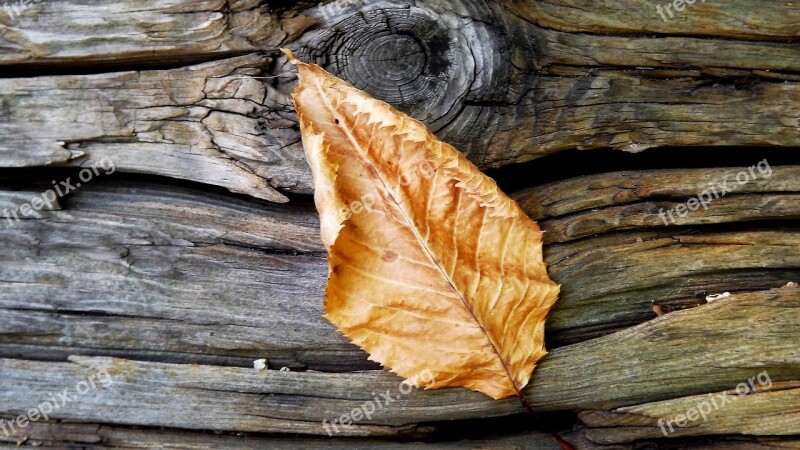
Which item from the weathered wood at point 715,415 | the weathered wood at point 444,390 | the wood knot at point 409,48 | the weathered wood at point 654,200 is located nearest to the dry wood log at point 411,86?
the wood knot at point 409,48

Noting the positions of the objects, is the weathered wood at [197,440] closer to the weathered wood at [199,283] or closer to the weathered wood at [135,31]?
the weathered wood at [199,283]

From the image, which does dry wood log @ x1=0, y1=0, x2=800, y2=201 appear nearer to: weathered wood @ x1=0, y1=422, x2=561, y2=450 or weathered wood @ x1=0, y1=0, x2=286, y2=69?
weathered wood @ x1=0, y1=0, x2=286, y2=69

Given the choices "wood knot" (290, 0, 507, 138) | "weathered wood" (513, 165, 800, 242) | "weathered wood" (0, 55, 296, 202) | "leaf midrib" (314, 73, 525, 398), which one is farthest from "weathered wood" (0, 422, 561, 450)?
"wood knot" (290, 0, 507, 138)

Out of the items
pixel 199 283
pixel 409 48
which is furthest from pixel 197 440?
pixel 409 48

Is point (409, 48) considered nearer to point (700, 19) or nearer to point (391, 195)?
point (391, 195)

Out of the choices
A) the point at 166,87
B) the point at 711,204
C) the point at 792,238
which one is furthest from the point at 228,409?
the point at 792,238

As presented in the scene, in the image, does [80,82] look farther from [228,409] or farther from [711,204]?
[711,204]

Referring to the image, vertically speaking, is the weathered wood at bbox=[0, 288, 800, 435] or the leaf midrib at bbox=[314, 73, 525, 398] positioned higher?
the leaf midrib at bbox=[314, 73, 525, 398]
